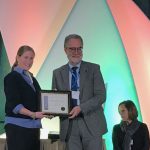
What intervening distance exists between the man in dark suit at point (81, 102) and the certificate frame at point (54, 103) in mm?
52

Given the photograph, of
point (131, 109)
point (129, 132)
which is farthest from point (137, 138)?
point (131, 109)

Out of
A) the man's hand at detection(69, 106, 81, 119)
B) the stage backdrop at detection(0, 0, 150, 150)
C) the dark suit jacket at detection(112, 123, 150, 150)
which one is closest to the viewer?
the man's hand at detection(69, 106, 81, 119)

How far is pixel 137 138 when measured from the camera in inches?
151

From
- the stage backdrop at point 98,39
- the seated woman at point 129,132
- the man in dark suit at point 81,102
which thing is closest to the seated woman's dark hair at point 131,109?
the seated woman at point 129,132

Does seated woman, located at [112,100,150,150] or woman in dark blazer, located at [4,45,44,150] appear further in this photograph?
seated woman, located at [112,100,150,150]

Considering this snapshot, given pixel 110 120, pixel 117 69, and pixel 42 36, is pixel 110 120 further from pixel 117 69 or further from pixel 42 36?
pixel 42 36

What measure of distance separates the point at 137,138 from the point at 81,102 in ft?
4.87

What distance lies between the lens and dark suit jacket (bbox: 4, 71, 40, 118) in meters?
2.52

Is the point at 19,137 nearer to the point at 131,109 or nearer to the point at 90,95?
the point at 90,95

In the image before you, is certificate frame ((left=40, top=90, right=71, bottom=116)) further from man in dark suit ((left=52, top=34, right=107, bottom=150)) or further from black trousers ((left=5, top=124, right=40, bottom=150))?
black trousers ((left=5, top=124, right=40, bottom=150))

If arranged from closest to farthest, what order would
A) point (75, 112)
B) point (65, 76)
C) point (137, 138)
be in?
1. point (75, 112)
2. point (65, 76)
3. point (137, 138)

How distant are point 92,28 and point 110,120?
3.24 feet

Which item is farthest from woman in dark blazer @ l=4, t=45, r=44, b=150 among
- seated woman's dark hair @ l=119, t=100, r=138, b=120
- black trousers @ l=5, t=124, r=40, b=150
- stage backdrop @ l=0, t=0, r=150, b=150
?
stage backdrop @ l=0, t=0, r=150, b=150

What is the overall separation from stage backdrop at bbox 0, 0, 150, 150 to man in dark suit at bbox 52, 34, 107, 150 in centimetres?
159
